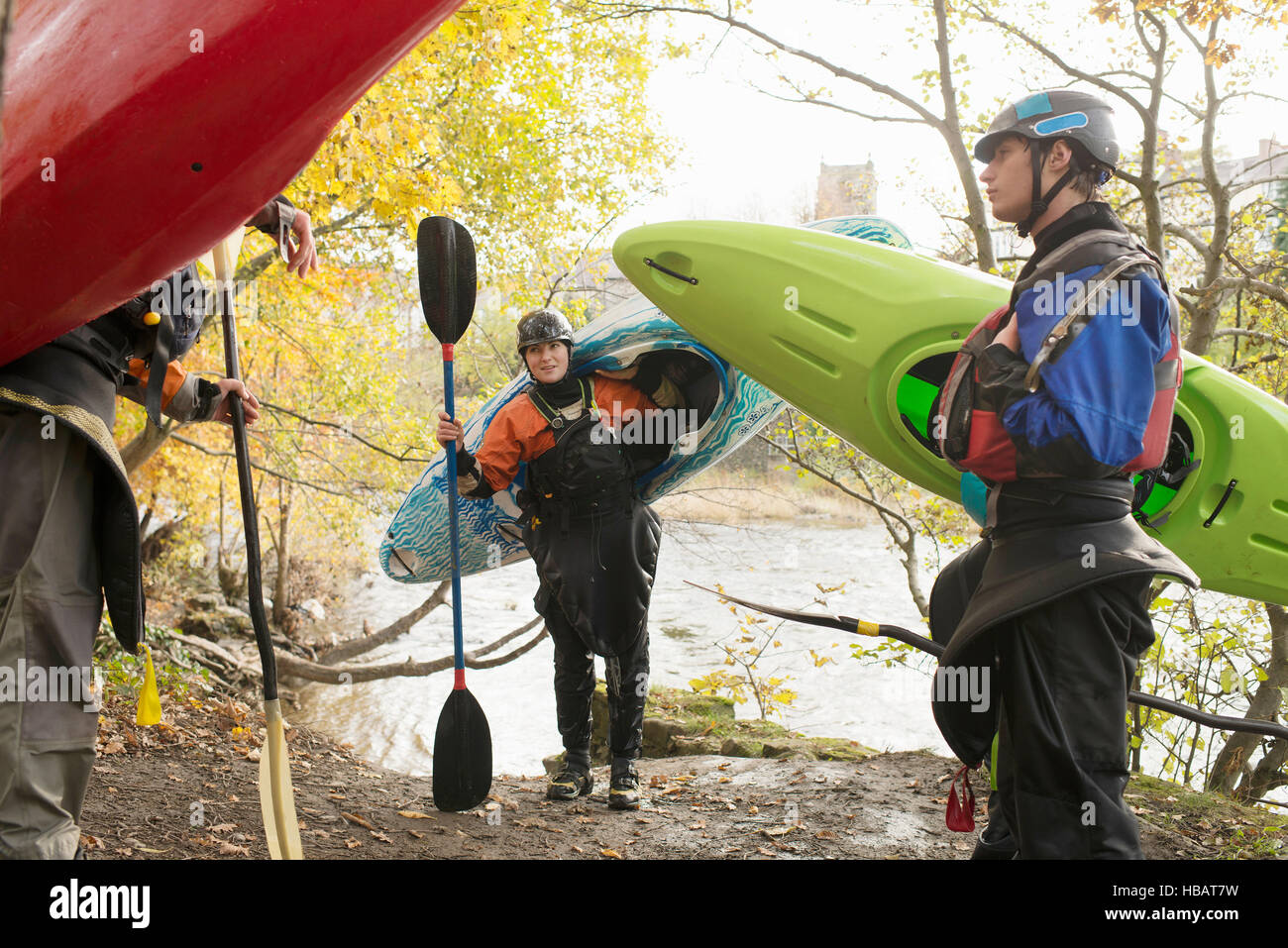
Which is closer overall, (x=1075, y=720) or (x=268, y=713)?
(x=1075, y=720)

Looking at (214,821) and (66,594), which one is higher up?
(66,594)

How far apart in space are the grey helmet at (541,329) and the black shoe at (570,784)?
64.8 inches

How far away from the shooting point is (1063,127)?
199 centimetres

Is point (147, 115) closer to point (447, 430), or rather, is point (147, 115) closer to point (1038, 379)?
point (447, 430)

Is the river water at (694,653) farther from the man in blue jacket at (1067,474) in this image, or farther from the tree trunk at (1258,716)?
the man in blue jacket at (1067,474)

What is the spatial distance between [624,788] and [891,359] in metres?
1.86

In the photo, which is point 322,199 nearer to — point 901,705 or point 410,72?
point 410,72

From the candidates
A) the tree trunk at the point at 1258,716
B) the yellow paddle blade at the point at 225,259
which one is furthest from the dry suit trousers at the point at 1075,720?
Answer: the tree trunk at the point at 1258,716

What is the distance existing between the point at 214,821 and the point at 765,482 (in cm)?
907

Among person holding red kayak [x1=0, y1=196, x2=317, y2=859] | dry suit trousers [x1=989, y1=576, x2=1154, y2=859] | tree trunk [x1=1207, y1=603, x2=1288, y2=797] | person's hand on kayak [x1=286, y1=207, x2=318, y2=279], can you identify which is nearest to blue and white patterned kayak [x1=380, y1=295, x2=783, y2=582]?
person's hand on kayak [x1=286, y1=207, x2=318, y2=279]

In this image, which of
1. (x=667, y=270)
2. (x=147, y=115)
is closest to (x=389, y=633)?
(x=667, y=270)

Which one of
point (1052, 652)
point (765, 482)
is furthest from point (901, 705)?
point (1052, 652)

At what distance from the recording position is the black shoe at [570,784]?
12.0 ft
